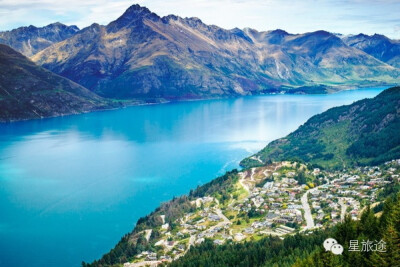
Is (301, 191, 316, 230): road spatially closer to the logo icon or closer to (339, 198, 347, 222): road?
(339, 198, 347, 222): road

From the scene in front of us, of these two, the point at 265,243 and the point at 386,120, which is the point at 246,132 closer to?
the point at 386,120

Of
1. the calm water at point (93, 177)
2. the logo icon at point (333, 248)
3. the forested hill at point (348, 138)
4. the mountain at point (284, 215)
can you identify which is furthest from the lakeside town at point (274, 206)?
the logo icon at point (333, 248)

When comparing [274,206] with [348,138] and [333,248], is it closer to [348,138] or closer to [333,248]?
[333,248]

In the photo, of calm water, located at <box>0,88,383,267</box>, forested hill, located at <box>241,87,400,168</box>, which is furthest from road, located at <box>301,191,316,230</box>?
calm water, located at <box>0,88,383,267</box>

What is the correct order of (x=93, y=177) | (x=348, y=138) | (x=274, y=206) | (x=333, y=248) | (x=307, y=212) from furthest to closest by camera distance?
(x=348, y=138) < (x=93, y=177) < (x=274, y=206) < (x=307, y=212) < (x=333, y=248)

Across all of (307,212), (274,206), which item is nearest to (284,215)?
(307,212)

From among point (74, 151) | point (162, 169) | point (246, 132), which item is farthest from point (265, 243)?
point (246, 132)
